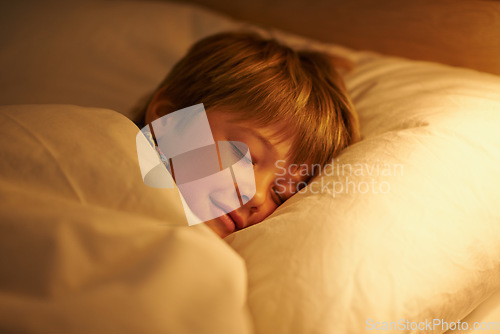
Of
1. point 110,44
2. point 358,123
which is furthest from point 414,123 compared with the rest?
point 110,44

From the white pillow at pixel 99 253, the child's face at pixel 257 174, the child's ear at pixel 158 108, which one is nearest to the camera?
the white pillow at pixel 99 253

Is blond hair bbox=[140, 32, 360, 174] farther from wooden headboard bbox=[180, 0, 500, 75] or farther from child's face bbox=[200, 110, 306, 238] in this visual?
wooden headboard bbox=[180, 0, 500, 75]

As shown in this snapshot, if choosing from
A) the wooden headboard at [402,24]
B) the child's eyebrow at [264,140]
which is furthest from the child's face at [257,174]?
the wooden headboard at [402,24]

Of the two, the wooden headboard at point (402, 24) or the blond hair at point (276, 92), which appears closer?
the blond hair at point (276, 92)

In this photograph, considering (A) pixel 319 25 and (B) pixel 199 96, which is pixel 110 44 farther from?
(A) pixel 319 25

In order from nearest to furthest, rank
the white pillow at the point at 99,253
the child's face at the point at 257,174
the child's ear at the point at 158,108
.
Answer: the white pillow at the point at 99,253
the child's face at the point at 257,174
the child's ear at the point at 158,108

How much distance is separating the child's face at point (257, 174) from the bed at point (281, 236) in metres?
0.09

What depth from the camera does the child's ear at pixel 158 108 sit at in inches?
29.7

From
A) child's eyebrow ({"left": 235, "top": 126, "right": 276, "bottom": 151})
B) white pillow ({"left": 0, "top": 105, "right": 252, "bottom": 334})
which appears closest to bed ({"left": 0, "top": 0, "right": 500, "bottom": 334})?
white pillow ({"left": 0, "top": 105, "right": 252, "bottom": 334})

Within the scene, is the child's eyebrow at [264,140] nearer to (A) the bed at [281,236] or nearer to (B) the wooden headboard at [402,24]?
(A) the bed at [281,236]

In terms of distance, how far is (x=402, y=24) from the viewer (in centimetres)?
97

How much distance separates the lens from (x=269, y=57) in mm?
757

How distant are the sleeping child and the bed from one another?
68 millimetres

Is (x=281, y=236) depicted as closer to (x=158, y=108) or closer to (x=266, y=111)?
(x=266, y=111)
